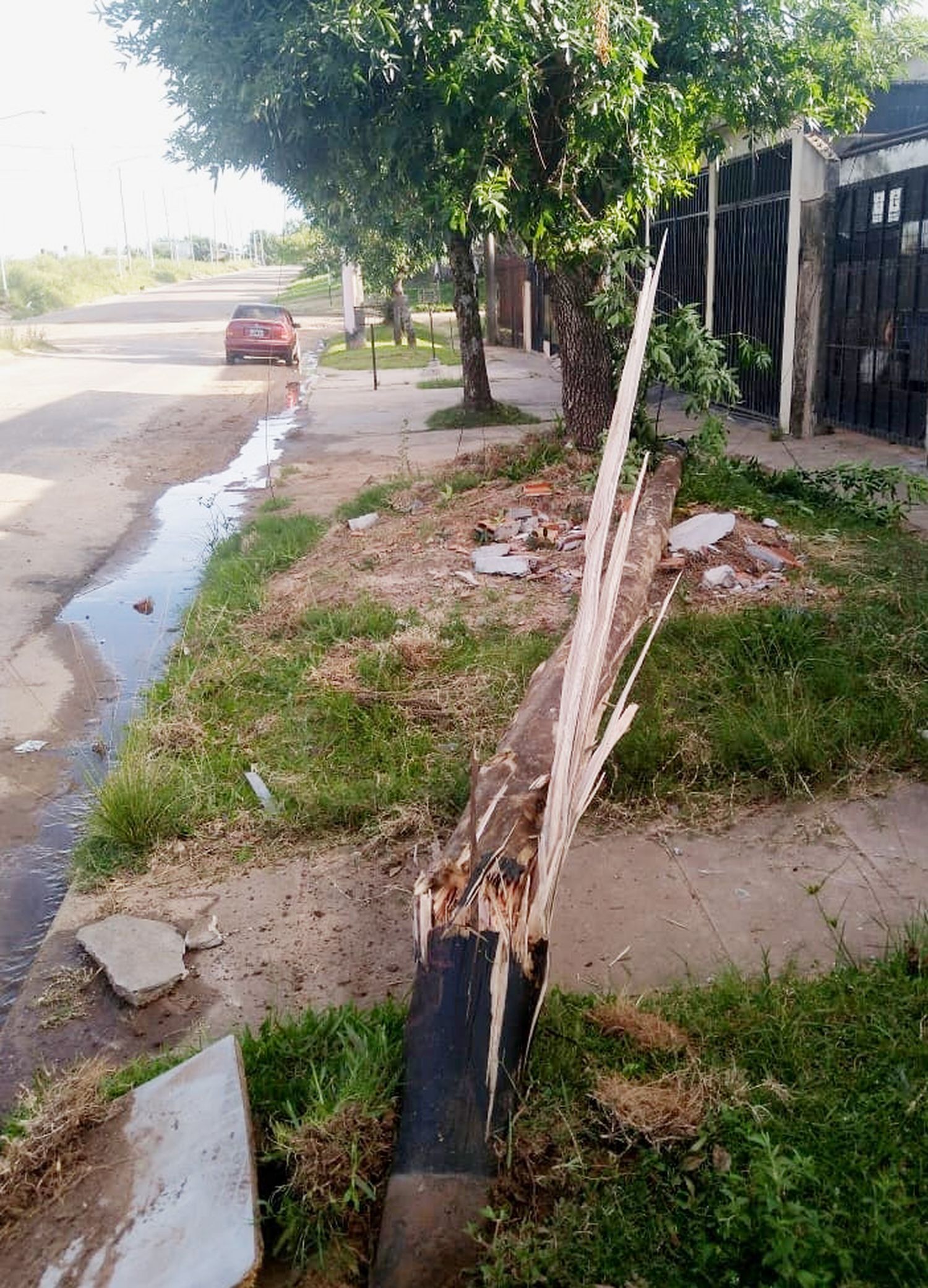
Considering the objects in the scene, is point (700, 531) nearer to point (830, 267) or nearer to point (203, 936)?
point (203, 936)

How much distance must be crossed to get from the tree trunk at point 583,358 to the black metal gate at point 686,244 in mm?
4565

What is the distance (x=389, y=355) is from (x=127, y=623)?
60.9 ft

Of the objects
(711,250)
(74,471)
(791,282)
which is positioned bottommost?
(74,471)

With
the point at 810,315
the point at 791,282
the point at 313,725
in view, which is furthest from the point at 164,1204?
the point at 791,282

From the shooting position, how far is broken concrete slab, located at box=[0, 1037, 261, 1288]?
84.4 inches

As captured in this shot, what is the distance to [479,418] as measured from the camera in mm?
14523

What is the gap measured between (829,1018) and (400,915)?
1.41 m

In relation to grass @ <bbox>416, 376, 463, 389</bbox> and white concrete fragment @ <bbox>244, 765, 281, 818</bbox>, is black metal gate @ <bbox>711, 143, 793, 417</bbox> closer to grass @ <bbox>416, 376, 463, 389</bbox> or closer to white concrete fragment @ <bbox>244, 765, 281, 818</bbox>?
grass @ <bbox>416, 376, 463, 389</bbox>

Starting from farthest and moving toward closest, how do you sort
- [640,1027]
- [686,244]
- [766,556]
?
[686,244]
[766,556]
[640,1027]

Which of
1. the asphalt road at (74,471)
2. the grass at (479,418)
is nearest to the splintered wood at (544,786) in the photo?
the asphalt road at (74,471)

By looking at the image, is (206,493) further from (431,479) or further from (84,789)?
(84,789)

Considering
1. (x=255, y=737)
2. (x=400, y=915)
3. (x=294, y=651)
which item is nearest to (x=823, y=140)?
(x=294, y=651)

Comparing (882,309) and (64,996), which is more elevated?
(882,309)

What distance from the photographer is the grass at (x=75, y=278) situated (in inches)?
1949
